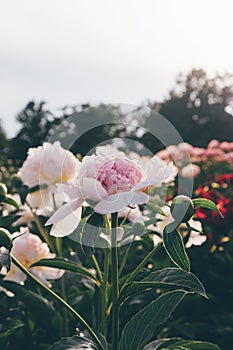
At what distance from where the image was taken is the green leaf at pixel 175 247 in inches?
46.4

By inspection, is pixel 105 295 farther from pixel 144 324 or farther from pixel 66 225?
pixel 66 225

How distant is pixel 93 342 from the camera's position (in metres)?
1.33

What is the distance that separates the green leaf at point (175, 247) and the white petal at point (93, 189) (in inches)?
5.5

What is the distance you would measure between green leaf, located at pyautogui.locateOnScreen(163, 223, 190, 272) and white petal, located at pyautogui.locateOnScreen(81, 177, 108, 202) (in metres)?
0.14

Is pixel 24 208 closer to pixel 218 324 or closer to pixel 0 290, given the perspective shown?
pixel 0 290

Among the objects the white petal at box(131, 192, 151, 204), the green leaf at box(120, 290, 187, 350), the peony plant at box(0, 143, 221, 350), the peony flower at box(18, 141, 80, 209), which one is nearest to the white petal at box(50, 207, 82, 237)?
the peony plant at box(0, 143, 221, 350)

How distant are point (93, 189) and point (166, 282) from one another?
25 centimetres

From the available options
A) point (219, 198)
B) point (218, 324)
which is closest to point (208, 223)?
point (219, 198)

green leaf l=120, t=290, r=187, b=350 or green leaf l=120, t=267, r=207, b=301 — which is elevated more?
green leaf l=120, t=267, r=207, b=301

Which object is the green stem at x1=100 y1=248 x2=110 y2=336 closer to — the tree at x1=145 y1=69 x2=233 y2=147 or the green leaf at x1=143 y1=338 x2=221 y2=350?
the green leaf at x1=143 y1=338 x2=221 y2=350

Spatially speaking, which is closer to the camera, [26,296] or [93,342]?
[93,342]

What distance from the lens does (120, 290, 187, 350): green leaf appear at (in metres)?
1.35

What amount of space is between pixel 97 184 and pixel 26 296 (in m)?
0.59

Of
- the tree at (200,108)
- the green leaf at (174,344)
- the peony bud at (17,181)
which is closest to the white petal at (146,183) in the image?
the green leaf at (174,344)
